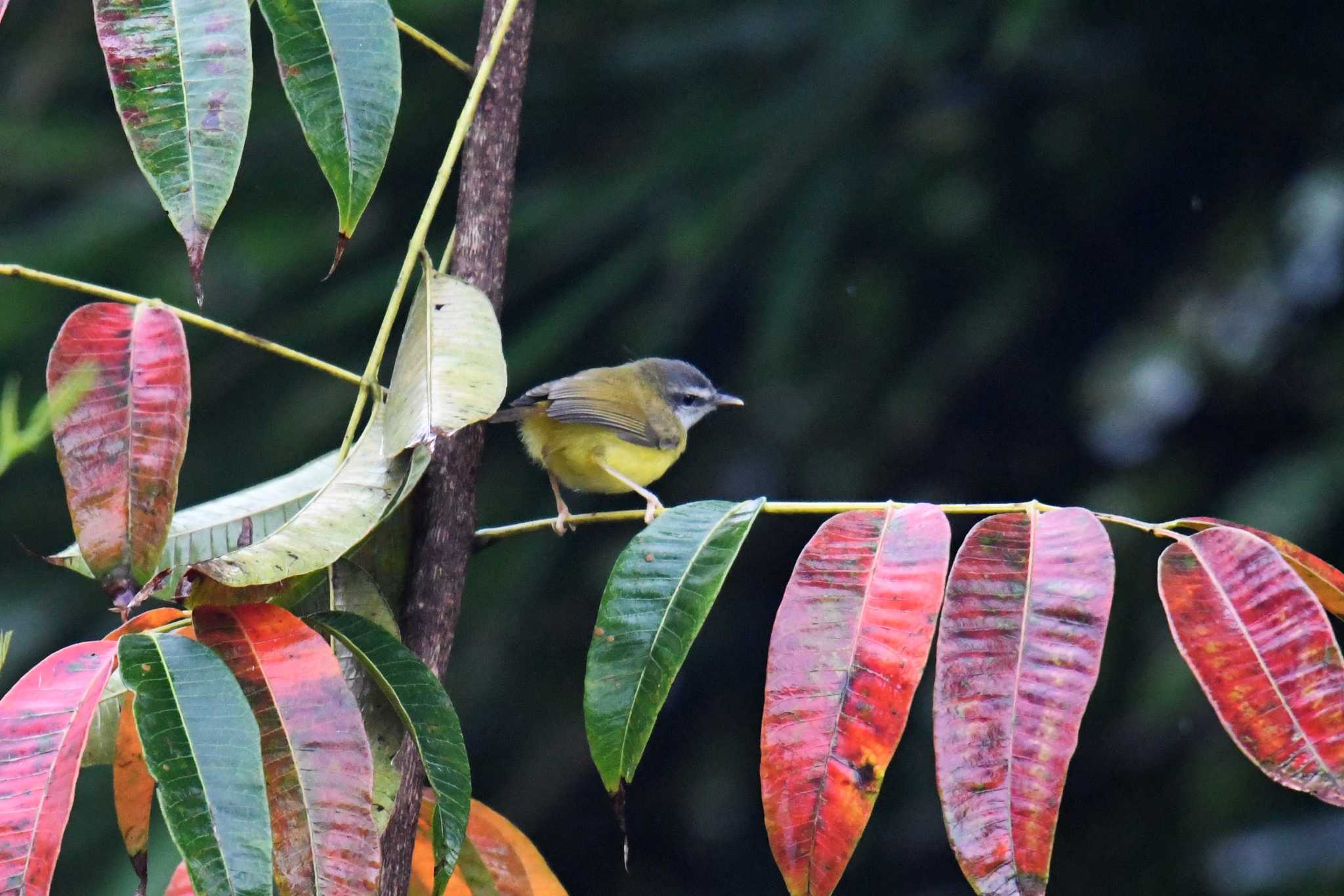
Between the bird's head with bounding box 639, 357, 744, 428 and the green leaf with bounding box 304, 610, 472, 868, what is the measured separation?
1913 mm

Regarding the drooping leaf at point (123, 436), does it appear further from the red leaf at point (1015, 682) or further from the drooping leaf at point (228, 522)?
the red leaf at point (1015, 682)

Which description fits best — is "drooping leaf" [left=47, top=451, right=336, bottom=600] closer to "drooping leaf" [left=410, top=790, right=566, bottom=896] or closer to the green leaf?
the green leaf

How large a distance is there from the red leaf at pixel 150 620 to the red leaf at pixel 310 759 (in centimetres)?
9

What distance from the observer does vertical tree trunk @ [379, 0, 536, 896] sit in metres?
1.16

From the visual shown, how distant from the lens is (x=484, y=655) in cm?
320

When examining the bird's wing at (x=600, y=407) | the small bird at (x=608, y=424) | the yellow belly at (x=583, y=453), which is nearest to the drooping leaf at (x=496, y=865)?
the small bird at (x=608, y=424)

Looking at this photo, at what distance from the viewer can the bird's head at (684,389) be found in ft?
9.62

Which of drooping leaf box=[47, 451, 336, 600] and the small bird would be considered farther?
the small bird

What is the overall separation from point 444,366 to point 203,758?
403 mm

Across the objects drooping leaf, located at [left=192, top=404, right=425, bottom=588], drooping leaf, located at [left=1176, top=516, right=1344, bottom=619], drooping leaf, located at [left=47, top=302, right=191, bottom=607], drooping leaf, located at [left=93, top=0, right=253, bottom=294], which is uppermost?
drooping leaf, located at [left=93, top=0, right=253, bottom=294]

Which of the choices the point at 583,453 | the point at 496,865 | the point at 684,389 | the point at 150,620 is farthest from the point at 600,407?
the point at 150,620

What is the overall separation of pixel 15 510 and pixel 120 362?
2543mm

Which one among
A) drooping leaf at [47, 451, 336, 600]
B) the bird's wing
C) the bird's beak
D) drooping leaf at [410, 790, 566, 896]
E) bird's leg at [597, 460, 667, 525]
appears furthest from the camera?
the bird's beak

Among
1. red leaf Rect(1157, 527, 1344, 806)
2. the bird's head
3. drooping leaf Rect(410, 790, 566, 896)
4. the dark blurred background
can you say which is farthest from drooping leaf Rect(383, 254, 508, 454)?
the dark blurred background
